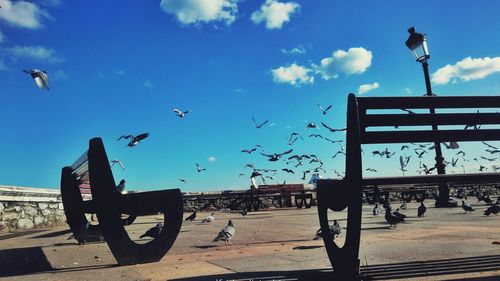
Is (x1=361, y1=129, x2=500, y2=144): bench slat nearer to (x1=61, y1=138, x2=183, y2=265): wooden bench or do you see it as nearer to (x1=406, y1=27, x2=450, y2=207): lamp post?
(x1=61, y1=138, x2=183, y2=265): wooden bench

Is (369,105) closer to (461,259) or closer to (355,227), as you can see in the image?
(355,227)

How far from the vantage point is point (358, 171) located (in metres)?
3.00

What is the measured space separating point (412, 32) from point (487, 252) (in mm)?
9552

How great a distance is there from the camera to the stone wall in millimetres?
10180

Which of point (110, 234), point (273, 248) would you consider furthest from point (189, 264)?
point (273, 248)

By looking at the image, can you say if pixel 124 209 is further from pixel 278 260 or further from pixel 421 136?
pixel 421 136

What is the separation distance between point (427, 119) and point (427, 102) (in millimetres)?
155

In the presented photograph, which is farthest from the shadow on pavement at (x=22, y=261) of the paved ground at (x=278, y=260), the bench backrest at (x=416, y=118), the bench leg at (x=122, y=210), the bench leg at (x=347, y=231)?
the bench backrest at (x=416, y=118)

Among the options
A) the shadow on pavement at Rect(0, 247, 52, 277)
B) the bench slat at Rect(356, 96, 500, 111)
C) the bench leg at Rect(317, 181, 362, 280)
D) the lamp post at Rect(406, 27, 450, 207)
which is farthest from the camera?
the lamp post at Rect(406, 27, 450, 207)

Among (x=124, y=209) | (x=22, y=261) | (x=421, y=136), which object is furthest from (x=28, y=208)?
(x=421, y=136)

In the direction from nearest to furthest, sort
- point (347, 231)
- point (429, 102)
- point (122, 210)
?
1. point (347, 231)
2. point (429, 102)
3. point (122, 210)

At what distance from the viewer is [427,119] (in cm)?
342

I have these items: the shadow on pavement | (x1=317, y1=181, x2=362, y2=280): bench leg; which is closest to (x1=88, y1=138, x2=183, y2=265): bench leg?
the shadow on pavement

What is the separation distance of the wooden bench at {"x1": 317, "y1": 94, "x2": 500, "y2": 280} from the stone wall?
9.26 meters
